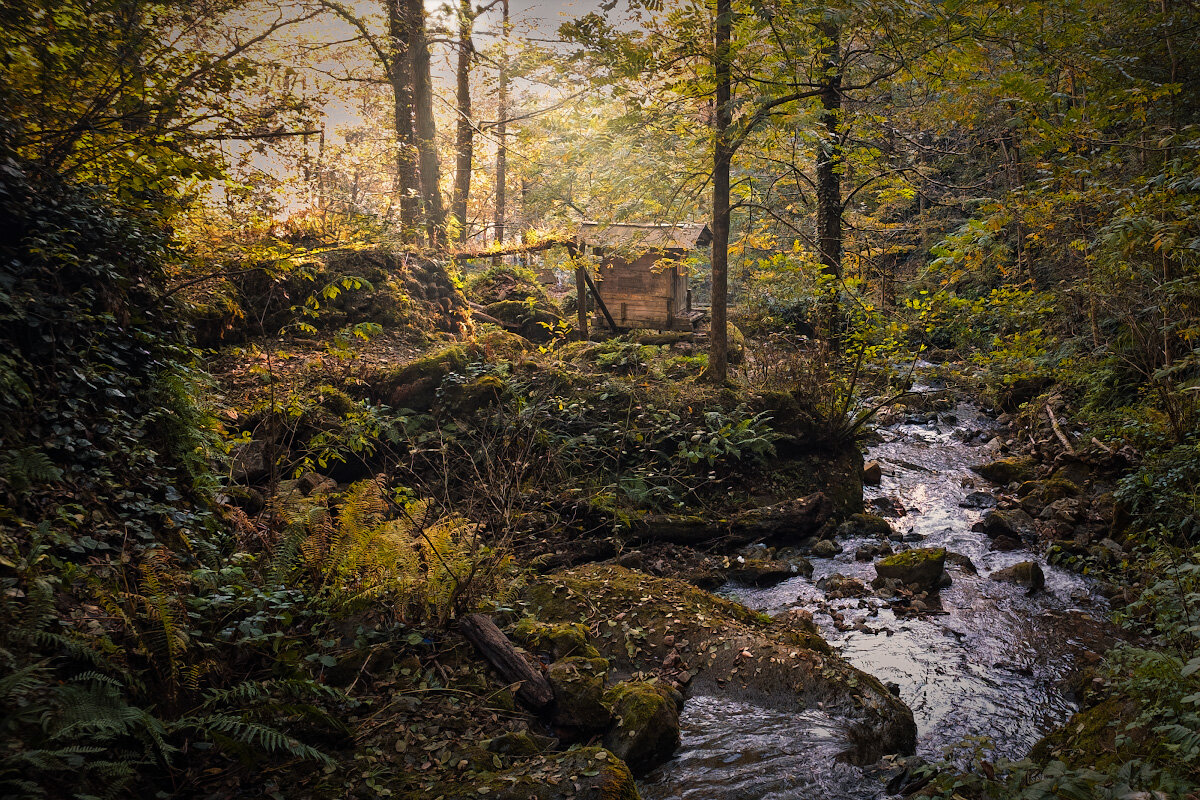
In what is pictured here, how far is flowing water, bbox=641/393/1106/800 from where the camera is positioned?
13.7ft

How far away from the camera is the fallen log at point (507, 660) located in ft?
14.2

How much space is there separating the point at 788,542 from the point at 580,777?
239 inches

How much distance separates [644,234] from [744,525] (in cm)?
536

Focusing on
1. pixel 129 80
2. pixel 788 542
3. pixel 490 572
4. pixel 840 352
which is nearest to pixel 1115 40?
pixel 840 352

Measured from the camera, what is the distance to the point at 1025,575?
6.93 m

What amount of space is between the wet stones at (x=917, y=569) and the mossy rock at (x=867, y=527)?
1446 mm

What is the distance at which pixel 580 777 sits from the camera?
3.43 metres

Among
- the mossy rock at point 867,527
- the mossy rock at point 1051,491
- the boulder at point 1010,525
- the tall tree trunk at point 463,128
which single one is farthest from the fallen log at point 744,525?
the tall tree trunk at point 463,128

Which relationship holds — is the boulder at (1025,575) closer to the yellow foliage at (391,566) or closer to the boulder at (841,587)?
the boulder at (841,587)

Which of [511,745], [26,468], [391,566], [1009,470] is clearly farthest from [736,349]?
[26,468]

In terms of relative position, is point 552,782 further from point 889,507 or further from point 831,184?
point 831,184

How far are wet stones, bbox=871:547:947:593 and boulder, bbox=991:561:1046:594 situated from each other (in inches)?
24.2

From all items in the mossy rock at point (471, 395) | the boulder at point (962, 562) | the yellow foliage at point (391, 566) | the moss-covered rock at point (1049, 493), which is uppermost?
the mossy rock at point (471, 395)

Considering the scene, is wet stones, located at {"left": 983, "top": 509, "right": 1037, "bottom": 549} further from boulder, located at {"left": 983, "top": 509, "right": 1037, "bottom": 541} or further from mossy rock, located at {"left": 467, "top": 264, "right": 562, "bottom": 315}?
mossy rock, located at {"left": 467, "top": 264, "right": 562, "bottom": 315}
